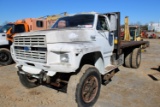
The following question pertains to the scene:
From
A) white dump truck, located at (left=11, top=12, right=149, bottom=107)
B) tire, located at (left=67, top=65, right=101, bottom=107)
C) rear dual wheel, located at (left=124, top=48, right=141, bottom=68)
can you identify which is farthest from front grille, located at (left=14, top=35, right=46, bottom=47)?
rear dual wheel, located at (left=124, top=48, right=141, bottom=68)

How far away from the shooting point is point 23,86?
577 centimetres

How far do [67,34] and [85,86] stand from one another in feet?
4.28

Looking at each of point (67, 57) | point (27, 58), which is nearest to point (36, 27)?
point (27, 58)

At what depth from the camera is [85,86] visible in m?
4.25

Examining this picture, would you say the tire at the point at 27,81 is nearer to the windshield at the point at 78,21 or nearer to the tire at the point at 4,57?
the windshield at the point at 78,21

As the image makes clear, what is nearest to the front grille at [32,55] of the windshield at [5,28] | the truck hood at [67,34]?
the truck hood at [67,34]

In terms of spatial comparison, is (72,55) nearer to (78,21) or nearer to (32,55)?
(32,55)

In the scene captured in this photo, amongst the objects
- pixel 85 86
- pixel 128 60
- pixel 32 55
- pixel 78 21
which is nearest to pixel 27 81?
pixel 32 55

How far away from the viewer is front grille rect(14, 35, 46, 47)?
3.93 metres

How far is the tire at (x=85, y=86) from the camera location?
391cm

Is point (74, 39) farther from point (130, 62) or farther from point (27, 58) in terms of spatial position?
point (130, 62)

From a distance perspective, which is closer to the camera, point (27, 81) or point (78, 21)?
point (78, 21)

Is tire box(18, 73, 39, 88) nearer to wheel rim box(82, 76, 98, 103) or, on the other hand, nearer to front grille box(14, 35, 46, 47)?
front grille box(14, 35, 46, 47)

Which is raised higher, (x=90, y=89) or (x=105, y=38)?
(x=105, y=38)
